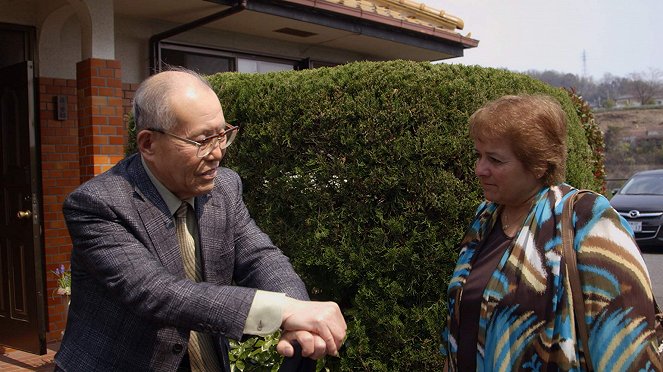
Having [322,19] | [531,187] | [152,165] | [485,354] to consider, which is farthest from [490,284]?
[322,19]

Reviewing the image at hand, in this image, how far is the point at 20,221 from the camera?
19.9 ft

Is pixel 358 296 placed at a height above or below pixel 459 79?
below

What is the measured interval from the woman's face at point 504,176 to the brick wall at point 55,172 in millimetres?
5069

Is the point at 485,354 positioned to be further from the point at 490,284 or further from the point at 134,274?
the point at 134,274

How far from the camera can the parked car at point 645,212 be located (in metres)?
12.7

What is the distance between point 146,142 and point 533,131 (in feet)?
4.55

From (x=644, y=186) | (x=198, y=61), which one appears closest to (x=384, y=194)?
(x=198, y=61)

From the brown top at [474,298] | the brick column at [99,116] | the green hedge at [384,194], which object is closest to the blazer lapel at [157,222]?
the brown top at [474,298]

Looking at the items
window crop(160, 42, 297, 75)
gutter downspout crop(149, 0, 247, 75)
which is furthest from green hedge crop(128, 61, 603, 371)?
window crop(160, 42, 297, 75)

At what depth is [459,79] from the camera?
150 inches

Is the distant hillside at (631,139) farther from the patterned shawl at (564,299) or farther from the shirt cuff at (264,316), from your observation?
the shirt cuff at (264,316)

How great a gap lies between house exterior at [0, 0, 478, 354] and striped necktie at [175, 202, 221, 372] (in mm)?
3998

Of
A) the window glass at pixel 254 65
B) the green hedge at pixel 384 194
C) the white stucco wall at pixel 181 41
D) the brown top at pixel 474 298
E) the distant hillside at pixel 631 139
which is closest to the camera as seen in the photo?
the brown top at pixel 474 298

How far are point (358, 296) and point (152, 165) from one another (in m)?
2.10
